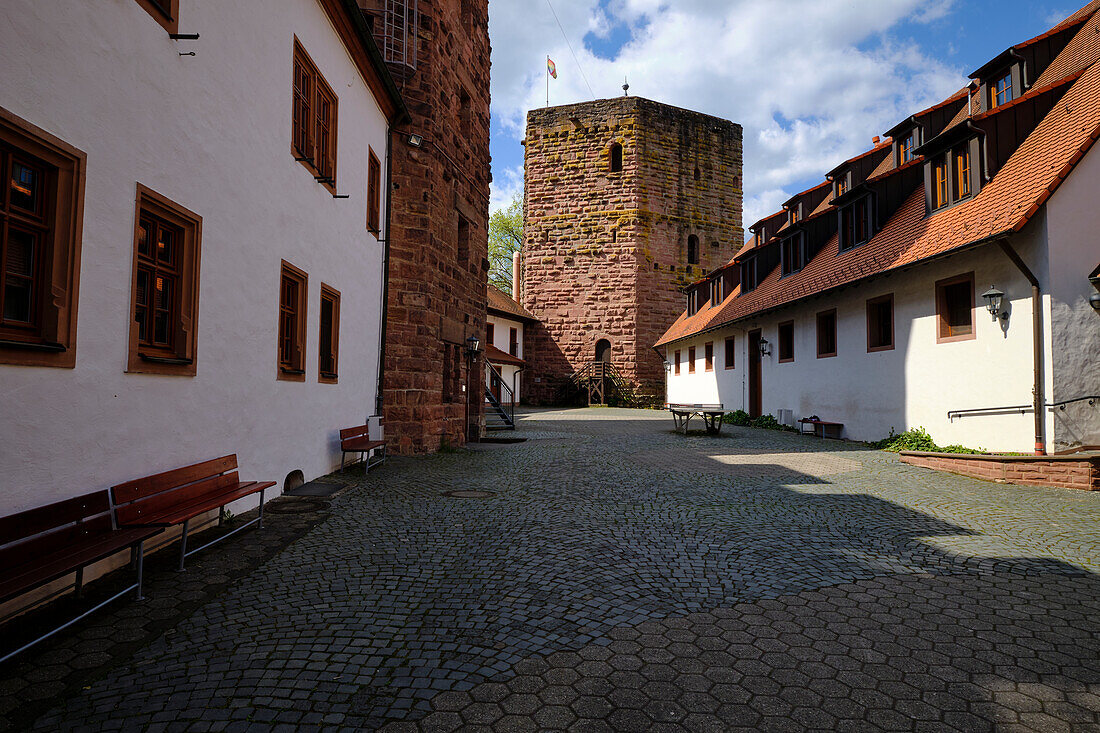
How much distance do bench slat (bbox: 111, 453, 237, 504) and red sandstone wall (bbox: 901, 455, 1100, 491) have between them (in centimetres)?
999

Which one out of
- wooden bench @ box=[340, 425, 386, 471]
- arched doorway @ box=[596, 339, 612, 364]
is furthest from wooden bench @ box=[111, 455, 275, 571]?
arched doorway @ box=[596, 339, 612, 364]

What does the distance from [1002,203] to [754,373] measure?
10.8 metres

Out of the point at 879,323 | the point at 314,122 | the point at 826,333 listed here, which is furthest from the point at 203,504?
the point at 826,333

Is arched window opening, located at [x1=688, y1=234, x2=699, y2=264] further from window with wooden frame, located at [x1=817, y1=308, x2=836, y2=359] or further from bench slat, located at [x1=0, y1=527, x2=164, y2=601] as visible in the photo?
bench slat, located at [x1=0, y1=527, x2=164, y2=601]

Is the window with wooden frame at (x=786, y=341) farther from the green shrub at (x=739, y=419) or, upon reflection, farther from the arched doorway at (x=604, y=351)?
the arched doorway at (x=604, y=351)

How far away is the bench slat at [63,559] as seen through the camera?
9.87ft

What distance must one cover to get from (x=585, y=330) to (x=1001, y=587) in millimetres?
27903

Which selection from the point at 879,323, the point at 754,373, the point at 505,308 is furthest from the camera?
the point at 505,308

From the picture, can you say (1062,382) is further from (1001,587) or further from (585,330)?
(585,330)

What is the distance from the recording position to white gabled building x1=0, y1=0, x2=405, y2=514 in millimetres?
3807

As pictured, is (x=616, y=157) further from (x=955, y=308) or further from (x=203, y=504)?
(x=203, y=504)

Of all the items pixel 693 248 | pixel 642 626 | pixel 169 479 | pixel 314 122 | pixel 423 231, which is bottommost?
pixel 642 626

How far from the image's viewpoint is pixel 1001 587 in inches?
173

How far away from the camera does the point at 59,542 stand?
3.74 m
